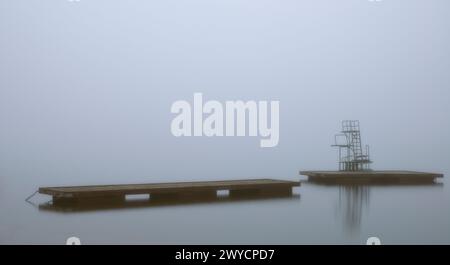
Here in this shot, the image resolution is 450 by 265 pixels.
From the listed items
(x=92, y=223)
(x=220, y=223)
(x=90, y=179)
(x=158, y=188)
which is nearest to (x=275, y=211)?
(x=220, y=223)

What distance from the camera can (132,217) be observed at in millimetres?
6223

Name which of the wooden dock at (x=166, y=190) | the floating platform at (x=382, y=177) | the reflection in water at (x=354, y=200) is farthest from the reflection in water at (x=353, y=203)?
the wooden dock at (x=166, y=190)

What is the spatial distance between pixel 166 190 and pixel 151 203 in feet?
0.98

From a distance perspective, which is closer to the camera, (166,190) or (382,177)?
(166,190)

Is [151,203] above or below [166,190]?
below

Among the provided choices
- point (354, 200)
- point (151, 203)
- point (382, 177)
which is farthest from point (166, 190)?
point (382, 177)

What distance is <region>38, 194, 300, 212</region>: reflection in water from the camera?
687cm

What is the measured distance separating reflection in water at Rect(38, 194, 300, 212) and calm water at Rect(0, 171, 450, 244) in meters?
0.15

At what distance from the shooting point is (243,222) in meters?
6.09

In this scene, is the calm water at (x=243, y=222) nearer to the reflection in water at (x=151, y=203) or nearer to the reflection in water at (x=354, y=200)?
the reflection in water at (x=354, y=200)

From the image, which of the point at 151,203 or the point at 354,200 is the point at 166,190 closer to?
the point at 151,203

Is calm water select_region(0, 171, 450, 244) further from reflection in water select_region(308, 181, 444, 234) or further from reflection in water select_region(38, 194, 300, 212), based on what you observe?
reflection in water select_region(38, 194, 300, 212)

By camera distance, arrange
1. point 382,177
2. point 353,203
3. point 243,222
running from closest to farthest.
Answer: point 243,222
point 353,203
point 382,177

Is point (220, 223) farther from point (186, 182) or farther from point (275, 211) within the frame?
point (186, 182)
